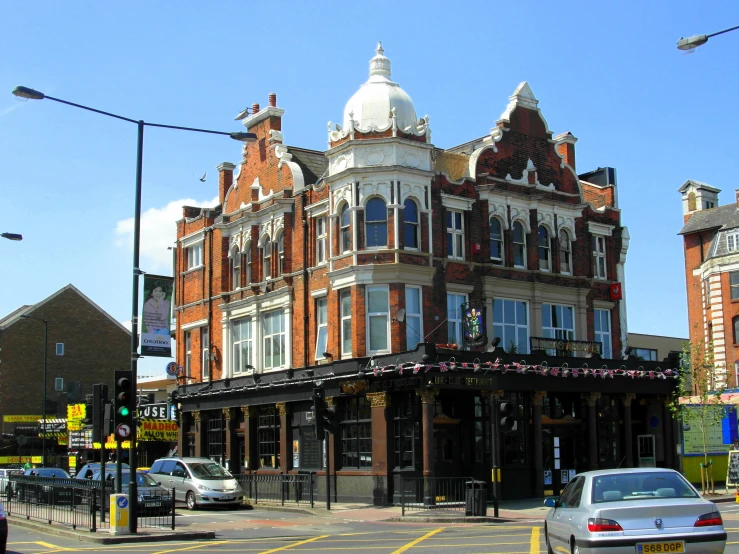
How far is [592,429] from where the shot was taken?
35.0 m

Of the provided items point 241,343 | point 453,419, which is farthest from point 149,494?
point 241,343

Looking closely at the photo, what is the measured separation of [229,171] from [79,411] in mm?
15328

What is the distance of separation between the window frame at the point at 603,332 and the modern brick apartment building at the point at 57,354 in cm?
4003

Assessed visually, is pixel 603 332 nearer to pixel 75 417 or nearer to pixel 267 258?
pixel 267 258

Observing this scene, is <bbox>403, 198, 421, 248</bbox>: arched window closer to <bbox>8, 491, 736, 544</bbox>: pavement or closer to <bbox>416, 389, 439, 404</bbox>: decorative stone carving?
<bbox>416, 389, 439, 404</bbox>: decorative stone carving

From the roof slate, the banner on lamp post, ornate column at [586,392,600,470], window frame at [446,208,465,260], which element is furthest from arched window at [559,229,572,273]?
the roof slate

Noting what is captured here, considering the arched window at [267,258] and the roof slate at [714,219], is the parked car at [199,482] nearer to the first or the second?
the arched window at [267,258]

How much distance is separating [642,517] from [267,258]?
28.8 meters

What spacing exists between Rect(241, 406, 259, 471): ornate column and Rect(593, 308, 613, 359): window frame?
14.2 m

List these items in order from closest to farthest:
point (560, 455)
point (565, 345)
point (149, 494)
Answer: point (149, 494) < point (560, 455) < point (565, 345)

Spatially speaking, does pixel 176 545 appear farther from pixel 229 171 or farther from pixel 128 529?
pixel 229 171

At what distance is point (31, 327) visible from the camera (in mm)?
69375

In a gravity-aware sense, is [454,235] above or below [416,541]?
above

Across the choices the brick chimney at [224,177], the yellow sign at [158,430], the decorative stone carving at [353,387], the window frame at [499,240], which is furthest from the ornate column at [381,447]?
the yellow sign at [158,430]
